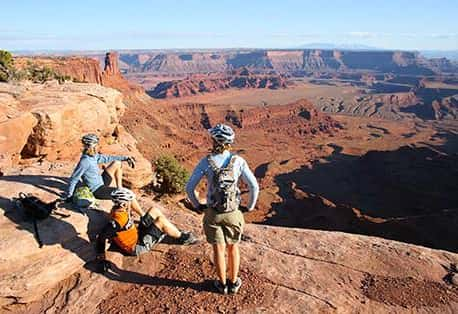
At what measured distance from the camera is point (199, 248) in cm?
709

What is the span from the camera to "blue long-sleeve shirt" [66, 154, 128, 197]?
695 centimetres

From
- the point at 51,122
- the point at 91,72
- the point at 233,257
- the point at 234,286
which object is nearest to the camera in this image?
the point at 233,257

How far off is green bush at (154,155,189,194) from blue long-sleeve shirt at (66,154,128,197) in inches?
379

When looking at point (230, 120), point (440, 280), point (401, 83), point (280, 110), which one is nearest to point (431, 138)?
point (280, 110)

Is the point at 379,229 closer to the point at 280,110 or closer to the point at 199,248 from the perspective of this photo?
the point at 199,248

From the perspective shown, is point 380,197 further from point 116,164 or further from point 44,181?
point 44,181

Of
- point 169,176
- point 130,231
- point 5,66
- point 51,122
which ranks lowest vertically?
point 169,176

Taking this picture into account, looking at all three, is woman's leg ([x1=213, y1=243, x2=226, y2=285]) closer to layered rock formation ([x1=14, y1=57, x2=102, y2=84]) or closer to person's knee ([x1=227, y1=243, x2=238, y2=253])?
person's knee ([x1=227, y1=243, x2=238, y2=253])

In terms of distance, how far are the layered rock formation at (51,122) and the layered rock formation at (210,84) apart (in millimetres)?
100108

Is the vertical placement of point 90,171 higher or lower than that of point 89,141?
lower

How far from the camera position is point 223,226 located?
5.11 m

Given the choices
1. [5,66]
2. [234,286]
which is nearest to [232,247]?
[234,286]

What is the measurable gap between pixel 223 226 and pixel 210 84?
125563 mm

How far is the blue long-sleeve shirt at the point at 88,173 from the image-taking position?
6.95 m
